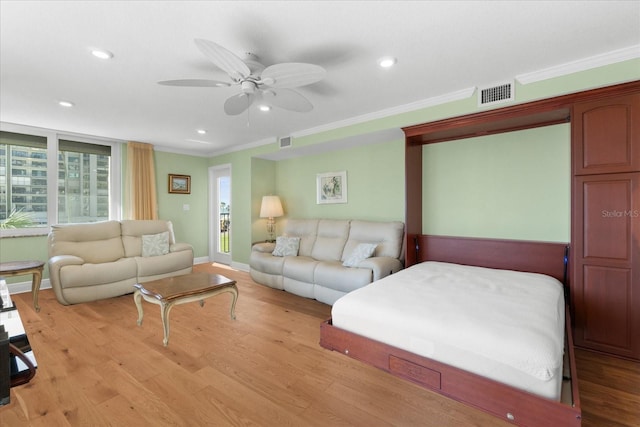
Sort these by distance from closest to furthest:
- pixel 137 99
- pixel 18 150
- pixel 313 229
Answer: pixel 137 99, pixel 18 150, pixel 313 229

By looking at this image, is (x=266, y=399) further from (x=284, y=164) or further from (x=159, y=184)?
(x=159, y=184)

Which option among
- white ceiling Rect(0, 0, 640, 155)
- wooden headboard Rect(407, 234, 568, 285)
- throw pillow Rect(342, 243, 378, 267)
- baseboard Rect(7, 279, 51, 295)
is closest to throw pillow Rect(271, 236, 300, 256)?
throw pillow Rect(342, 243, 378, 267)

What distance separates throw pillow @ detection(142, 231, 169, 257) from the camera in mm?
4555

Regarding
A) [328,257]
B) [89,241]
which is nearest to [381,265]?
[328,257]

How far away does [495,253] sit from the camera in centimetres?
319

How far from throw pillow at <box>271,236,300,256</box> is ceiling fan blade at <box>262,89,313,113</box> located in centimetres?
242

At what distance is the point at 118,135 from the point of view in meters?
4.84

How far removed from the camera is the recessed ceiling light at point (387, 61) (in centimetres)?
235

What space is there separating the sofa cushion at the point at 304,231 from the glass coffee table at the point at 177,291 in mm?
1607

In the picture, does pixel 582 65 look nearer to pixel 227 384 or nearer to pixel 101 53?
pixel 227 384

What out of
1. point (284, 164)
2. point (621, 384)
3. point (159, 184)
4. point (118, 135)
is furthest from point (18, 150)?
→ point (621, 384)

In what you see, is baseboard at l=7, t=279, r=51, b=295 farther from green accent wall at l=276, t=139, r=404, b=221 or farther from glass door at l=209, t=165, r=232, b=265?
green accent wall at l=276, t=139, r=404, b=221

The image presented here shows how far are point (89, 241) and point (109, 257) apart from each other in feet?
1.19

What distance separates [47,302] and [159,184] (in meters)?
2.65
